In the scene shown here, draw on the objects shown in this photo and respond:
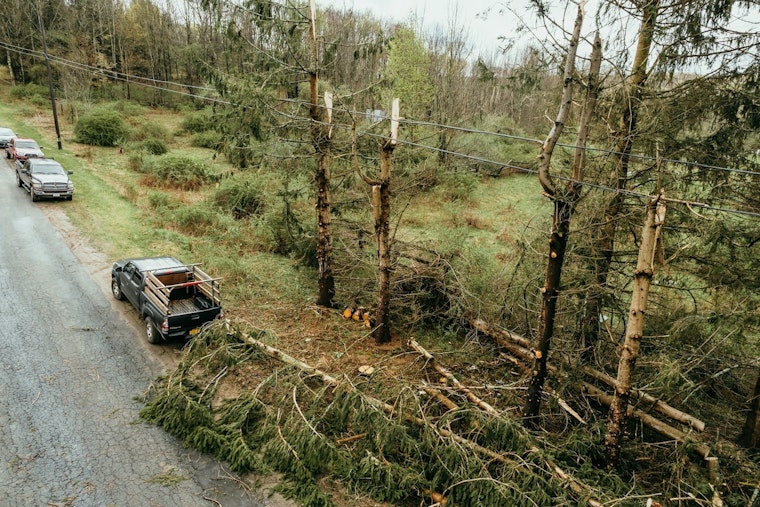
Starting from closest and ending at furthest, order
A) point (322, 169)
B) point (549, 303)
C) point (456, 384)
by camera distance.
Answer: point (549, 303) < point (456, 384) < point (322, 169)

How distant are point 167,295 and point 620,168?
403 inches

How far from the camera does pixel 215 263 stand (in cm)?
1628

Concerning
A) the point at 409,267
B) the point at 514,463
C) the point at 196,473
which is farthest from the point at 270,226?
the point at 514,463

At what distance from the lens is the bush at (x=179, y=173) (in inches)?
994

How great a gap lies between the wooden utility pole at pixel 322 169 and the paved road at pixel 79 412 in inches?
197

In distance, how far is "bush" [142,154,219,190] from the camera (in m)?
25.2

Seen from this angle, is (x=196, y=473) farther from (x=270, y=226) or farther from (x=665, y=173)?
(x=270, y=226)

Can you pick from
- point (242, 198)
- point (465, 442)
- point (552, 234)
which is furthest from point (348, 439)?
point (242, 198)

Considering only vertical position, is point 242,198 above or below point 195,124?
below

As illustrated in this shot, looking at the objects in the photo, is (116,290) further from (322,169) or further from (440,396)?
(440,396)

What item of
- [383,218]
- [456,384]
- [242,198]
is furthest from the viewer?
[242,198]

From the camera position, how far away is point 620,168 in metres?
9.23

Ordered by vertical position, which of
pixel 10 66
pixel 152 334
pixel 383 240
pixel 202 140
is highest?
pixel 10 66

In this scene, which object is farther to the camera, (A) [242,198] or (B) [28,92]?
(B) [28,92]
